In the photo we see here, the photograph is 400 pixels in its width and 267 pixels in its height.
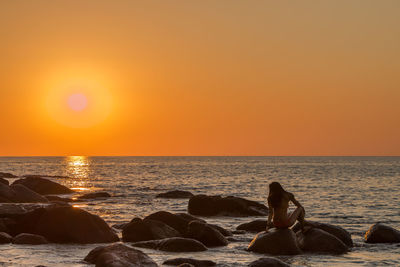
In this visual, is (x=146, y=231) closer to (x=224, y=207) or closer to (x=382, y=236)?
(x=382, y=236)

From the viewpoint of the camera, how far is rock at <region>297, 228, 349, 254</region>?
18.9m

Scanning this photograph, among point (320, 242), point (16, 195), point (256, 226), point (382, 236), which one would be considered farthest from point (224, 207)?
point (320, 242)

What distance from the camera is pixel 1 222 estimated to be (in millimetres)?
21812

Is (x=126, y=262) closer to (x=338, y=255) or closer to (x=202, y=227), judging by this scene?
(x=202, y=227)

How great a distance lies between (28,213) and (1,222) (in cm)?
105

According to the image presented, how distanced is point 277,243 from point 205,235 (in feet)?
10.0

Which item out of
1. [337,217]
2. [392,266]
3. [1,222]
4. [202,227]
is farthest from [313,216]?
[1,222]

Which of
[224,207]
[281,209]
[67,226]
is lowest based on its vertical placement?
[224,207]

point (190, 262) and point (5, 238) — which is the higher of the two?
point (5, 238)

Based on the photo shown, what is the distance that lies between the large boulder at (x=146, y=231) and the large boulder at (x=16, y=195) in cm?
1175

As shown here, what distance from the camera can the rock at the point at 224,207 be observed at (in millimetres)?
31891

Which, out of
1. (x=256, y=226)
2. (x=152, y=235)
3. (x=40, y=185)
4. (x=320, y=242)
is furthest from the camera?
(x=40, y=185)

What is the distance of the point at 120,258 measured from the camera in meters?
15.8

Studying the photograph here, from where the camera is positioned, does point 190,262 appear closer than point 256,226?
Yes
